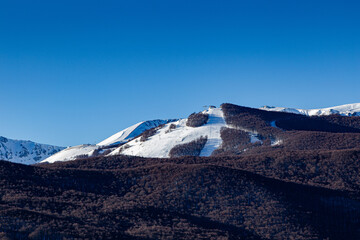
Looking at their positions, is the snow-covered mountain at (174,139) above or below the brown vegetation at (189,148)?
above

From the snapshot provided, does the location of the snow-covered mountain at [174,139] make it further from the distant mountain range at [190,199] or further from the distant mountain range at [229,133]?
the distant mountain range at [190,199]

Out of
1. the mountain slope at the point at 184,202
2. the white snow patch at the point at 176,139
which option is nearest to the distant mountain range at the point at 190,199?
the mountain slope at the point at 184,202

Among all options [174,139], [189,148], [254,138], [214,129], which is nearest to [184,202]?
[189,148]

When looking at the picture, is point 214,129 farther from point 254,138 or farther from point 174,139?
point 254,138

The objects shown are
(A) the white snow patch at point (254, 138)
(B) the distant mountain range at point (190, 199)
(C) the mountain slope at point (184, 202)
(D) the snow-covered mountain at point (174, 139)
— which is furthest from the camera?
(D) the snow-covered mountain at point (174, 139)

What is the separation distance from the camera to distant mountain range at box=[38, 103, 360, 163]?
148 m

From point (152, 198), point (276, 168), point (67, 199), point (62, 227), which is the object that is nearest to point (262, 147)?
point (276, 168)

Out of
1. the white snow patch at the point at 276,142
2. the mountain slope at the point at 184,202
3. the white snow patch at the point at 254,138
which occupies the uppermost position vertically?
the white snow patch at the point at 254,138

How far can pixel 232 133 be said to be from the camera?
531 ft

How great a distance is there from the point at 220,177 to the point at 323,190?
18.2m

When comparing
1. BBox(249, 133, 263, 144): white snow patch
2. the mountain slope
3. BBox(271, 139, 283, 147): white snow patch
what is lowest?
the mountain slope

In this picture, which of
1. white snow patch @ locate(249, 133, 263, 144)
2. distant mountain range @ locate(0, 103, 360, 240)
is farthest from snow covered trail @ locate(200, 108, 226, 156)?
distant mountain range @ locate(0, 103, 360, 240)

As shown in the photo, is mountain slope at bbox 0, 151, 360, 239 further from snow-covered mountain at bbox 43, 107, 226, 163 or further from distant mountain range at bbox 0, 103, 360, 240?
snow-covered mountain at bbox 43, 107, 226, 163

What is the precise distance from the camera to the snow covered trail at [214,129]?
499ft
